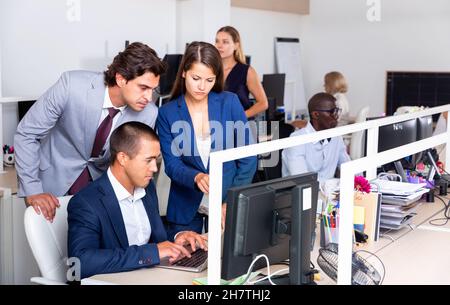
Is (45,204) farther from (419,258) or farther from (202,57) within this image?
(419,258)

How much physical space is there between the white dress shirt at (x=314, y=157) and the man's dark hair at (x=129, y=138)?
117cm

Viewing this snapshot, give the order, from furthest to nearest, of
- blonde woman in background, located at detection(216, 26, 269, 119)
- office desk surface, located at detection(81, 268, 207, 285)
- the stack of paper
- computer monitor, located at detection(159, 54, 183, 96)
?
computer monitor, located at detection(159, 54, 183, 96) < blonde woman in background, located at detection(216, 26, 269, 119) < the stack of paper < office desk surface, located at detection(81, 268, 207, 285)

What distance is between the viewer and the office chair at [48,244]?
7.13 feet

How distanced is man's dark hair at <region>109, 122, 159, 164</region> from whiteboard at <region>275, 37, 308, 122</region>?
5253 millimetres

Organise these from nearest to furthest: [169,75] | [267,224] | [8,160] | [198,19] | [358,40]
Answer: [267,224] → [8,160] → [169,75] → [198,19] → [358,40]

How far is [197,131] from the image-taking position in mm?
2771

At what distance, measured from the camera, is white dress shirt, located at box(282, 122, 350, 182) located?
3.34 meters

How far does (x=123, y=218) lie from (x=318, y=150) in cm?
146

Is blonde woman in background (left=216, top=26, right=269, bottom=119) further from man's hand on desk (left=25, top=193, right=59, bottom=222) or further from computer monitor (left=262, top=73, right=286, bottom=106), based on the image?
man's hand on desk (left=25, top=193, right=59, bottom=222)

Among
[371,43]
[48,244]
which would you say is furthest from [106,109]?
[371,43]

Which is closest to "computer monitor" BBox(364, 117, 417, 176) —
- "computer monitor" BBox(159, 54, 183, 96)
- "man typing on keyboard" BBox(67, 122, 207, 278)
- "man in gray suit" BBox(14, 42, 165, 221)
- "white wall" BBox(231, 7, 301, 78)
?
"man in gray suit" BBox(14, 42, 165, 221)

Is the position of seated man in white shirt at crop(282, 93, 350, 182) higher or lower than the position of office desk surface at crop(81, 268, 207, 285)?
higher

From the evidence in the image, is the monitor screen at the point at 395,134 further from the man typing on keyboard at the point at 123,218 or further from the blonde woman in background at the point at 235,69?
the man typing on keyboard at the point at 123,218

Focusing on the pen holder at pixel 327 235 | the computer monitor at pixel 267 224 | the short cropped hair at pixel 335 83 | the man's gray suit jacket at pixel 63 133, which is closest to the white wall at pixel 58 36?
the man's gray suit jacket at pixel 63 133
